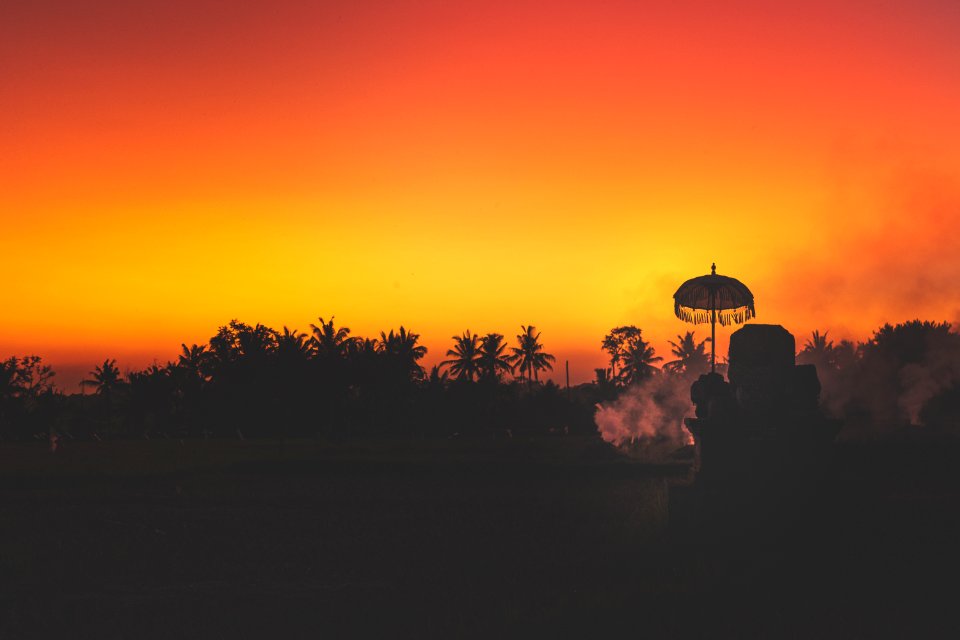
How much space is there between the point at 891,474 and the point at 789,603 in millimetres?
14181

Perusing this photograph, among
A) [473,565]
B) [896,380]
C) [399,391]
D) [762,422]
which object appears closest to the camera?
[473,565]

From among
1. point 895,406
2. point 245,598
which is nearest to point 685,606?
point 245,598

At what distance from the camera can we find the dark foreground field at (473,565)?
7164 millimetres

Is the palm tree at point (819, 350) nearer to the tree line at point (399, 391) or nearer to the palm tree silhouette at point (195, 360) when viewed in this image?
the tree line at point (399, 391)

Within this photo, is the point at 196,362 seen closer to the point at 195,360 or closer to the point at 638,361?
the point at 195,360

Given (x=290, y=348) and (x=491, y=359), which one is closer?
(x=290, y=348)

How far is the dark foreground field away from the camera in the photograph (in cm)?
716

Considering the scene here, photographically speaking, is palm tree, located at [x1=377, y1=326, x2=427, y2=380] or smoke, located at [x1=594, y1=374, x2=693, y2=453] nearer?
smoke, located at [x1=594, y1=374, x2=693, y2=453]

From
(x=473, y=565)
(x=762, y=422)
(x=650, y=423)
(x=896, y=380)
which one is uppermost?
(x=896, y=380)

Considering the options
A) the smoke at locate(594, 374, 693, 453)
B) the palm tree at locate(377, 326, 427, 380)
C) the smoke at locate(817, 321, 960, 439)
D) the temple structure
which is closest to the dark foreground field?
the temple structure

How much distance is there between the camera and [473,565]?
32.0ft

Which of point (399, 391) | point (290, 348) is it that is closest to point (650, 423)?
point (290, 348)

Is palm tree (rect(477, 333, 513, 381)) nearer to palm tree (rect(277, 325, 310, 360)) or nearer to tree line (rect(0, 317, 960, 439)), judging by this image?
tree line (rect(0, 317, 960, 439))

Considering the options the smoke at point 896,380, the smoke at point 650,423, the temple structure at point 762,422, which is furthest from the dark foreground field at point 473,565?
the smoke at point 896,380
